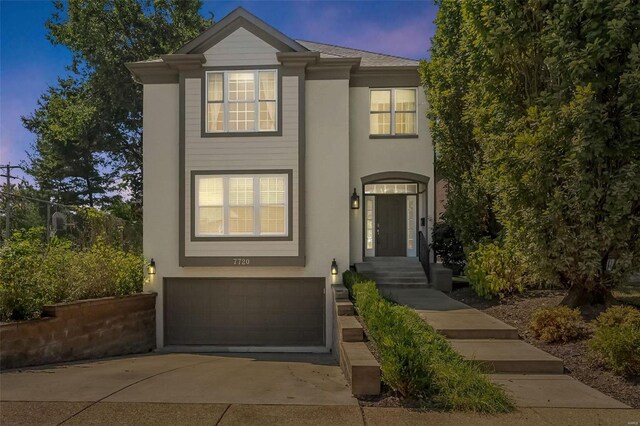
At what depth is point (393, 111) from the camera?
45.7 feet

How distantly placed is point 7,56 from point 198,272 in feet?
27.0

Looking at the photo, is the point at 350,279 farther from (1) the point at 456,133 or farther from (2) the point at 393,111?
(2) the point at 393,111

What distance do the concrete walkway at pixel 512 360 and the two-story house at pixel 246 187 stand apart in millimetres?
3789

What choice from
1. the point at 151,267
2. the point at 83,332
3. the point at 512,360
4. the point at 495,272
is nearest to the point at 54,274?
the point at 83,332

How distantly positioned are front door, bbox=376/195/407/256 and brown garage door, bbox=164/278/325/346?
325 centimetres

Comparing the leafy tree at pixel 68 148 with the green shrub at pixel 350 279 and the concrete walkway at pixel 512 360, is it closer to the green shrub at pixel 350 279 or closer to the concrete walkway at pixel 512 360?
the green shrub at pixel 350 279

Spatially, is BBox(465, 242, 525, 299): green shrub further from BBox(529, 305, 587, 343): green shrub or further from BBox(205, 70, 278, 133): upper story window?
BBox(205, 70, 278, 133): upper story window

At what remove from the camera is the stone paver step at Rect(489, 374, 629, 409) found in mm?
5051

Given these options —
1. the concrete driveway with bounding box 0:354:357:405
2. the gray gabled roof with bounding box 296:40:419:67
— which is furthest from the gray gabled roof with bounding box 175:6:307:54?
the concrete driveway with bounding box 0:354:357:405

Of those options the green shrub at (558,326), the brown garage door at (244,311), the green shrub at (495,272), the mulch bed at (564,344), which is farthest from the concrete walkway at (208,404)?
the brown garage door at (244,311)

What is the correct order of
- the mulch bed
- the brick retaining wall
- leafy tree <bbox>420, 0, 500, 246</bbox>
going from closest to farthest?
the mulch bed
the brick retaining wall
leafy tree <bbox>420, 0, 500, 246</bbox>

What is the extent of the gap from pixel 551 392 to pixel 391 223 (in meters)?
9.45

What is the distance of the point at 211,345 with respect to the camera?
1229cm

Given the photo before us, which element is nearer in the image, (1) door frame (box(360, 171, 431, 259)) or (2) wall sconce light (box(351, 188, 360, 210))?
(2) wall sconce light (box(351, 188, 360, 210))
